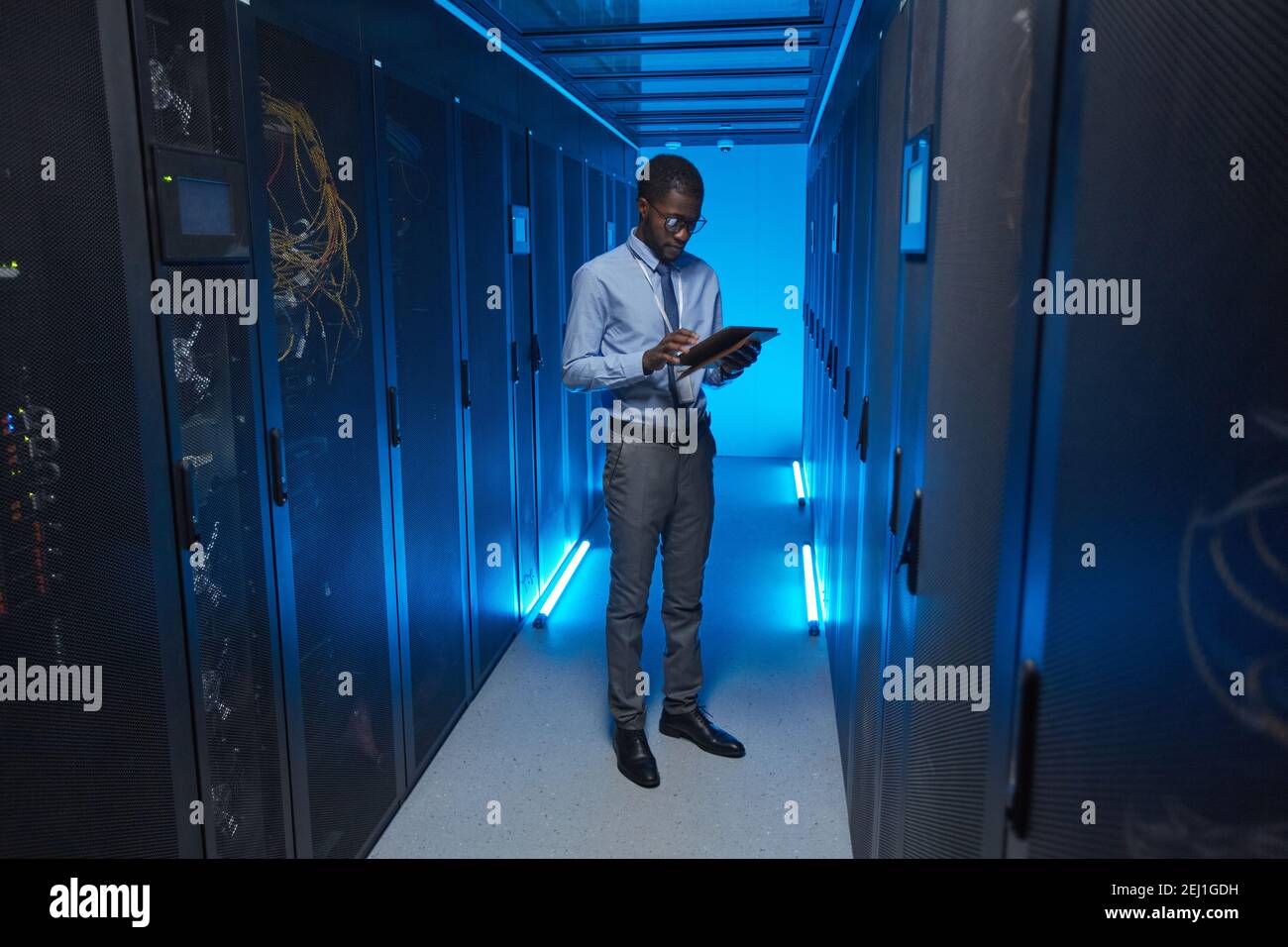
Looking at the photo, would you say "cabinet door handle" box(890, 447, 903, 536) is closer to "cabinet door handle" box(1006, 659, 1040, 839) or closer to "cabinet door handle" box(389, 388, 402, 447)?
"cabinet door handle" box(1006, 659, 1040, 839)

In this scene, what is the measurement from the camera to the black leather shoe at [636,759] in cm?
270

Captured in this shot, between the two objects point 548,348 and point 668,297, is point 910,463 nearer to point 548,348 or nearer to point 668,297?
point 668,297

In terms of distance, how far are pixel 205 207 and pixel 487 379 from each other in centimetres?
171

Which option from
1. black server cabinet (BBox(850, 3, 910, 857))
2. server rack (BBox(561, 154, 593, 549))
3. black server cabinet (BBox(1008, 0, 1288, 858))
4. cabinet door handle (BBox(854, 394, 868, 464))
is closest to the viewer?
black server cabinet (BBox(1008, 0, 1288, 858))

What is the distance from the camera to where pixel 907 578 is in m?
1.65

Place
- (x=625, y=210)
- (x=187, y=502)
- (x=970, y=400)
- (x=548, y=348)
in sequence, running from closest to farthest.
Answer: (x=970, y=400) → (x=187, y=502) → (x=548, y=348) → (x=625, y=210)

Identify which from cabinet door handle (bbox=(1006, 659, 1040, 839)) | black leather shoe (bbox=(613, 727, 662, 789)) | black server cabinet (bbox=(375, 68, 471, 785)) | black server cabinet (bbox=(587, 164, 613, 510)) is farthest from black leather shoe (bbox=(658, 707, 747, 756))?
black server cabinet (bbox=(587, 164, 613, 510))

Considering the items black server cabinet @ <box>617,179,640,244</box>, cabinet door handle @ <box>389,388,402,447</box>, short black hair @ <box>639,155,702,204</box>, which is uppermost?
black server cabinet @ <box>617,179,640,244</box>

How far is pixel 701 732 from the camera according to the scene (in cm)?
292

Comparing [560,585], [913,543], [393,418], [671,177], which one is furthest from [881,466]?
[560,585]

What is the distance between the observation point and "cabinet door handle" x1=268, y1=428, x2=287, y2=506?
5.88 feet

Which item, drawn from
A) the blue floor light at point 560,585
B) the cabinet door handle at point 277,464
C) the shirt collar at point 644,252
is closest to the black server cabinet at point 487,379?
the blue floor light at point 560,585

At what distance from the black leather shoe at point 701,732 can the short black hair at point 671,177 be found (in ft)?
5.26

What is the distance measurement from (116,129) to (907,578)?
4.79 feet
